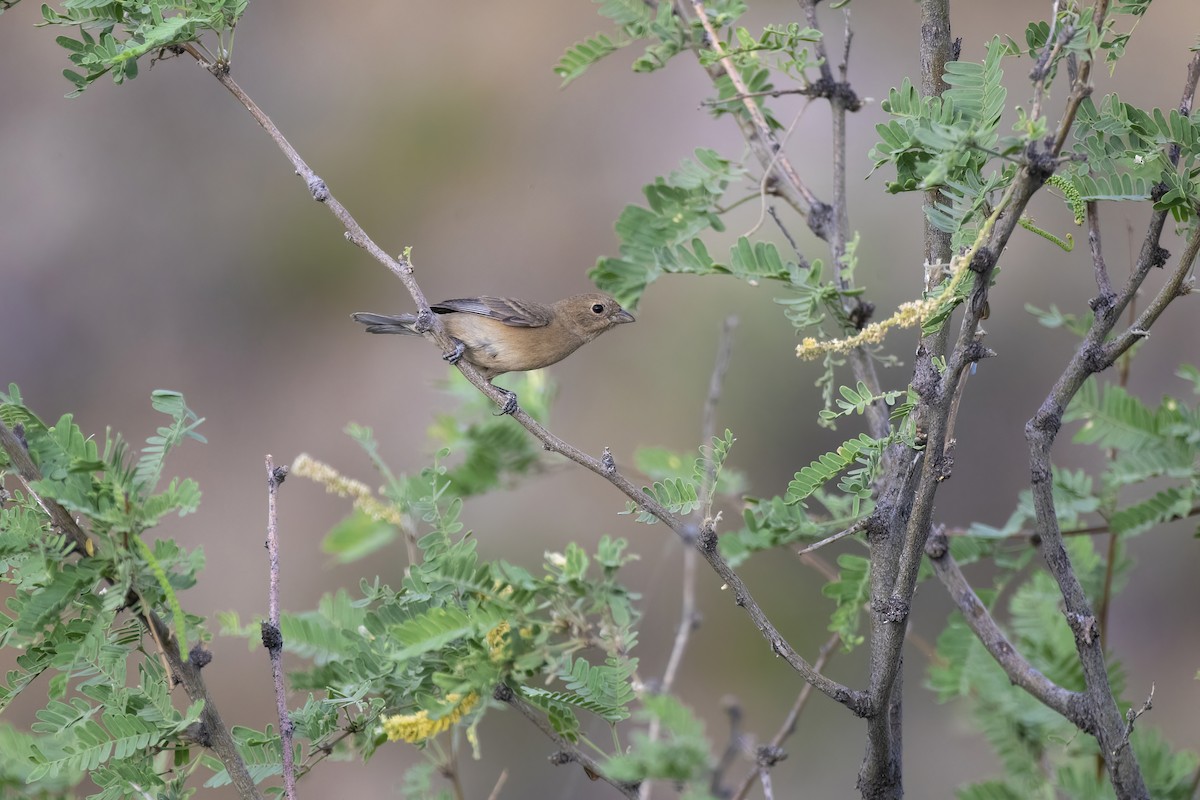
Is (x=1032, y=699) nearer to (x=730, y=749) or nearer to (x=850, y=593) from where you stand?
(x=850, y=593)

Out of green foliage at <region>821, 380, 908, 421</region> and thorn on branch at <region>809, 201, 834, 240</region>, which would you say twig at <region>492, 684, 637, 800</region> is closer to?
green foliage at <region>821, 380, 908, 421</region>

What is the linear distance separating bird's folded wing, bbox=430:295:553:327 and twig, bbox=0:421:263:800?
3.43 meters

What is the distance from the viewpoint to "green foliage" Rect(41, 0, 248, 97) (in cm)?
266

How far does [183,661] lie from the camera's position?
2.21 meters

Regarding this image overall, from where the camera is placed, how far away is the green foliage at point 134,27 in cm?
266

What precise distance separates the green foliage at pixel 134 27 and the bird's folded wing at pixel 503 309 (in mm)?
2818

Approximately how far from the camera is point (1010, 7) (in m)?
9.80

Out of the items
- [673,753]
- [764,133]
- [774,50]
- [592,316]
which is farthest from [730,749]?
[592,316]

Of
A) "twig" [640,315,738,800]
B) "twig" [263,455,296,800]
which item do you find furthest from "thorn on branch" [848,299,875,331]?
"twig" [263,455,296,800]

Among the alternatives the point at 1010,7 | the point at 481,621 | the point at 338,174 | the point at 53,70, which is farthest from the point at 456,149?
the point at 481,621

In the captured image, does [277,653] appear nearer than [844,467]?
Yes

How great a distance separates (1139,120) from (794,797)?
19.8ft

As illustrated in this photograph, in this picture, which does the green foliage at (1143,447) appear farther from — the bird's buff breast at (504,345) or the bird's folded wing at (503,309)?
the bird's folded wing at (503,309)

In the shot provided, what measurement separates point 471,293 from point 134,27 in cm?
660
